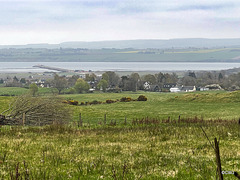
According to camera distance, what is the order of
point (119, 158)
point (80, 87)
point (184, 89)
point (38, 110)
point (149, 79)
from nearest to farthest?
point (119, 158) < point (38, 110) < point (80, 87) < point (184, 89) < point (149, 79)

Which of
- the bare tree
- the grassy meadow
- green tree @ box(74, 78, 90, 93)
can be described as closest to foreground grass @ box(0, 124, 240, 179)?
the grassy meadow

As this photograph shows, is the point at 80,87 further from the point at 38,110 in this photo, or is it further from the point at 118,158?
the point at 118,158

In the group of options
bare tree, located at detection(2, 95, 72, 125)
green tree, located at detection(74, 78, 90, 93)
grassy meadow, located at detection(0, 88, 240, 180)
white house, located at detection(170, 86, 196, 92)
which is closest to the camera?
grassy meadow, located at detection(0, 88, 240, 180)

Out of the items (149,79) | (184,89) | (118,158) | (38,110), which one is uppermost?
(118,158)

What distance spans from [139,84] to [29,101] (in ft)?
447

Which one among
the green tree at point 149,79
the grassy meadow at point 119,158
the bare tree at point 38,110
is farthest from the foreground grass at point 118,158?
the green tree at point 149,79

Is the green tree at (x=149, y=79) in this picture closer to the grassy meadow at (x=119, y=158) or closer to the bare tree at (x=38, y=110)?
the bare tree at (x=38, y=110)

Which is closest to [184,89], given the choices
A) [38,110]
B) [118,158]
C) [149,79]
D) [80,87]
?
[149,79]

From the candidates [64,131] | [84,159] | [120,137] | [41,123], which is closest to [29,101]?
[41,123]

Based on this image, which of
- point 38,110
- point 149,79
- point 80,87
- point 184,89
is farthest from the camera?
point 149,79

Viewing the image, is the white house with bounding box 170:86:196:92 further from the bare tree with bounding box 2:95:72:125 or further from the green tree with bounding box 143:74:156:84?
the bare tree with bounding box 2:95:72:125

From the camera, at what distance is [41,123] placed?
3209cm

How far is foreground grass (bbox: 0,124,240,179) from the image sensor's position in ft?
33.2

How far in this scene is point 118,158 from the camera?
12797 mm
